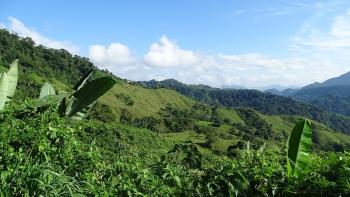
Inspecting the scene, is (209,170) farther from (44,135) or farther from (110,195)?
(44,135)

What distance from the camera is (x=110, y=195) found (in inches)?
185

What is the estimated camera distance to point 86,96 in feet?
24.0

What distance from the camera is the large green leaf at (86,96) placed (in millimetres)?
7027

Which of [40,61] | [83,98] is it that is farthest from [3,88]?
[40,61]

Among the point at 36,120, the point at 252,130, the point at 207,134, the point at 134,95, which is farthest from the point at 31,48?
the point at 36,120

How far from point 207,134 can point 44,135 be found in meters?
108

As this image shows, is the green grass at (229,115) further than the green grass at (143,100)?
Yes

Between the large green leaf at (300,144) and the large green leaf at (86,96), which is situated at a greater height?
the large green leaf at (86,96)

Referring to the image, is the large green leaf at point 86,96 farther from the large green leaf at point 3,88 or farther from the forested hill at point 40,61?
the forested hill at point 40,61

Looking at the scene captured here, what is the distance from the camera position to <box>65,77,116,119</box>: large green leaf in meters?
7.03

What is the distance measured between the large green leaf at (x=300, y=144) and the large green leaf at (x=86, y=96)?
273cm

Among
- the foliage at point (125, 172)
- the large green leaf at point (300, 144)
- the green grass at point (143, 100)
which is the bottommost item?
the green grass at point (143, 100)

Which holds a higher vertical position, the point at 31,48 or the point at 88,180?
the point at 31,48

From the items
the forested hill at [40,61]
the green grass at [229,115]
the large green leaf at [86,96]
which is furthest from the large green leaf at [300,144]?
the green grass at [229,115]
